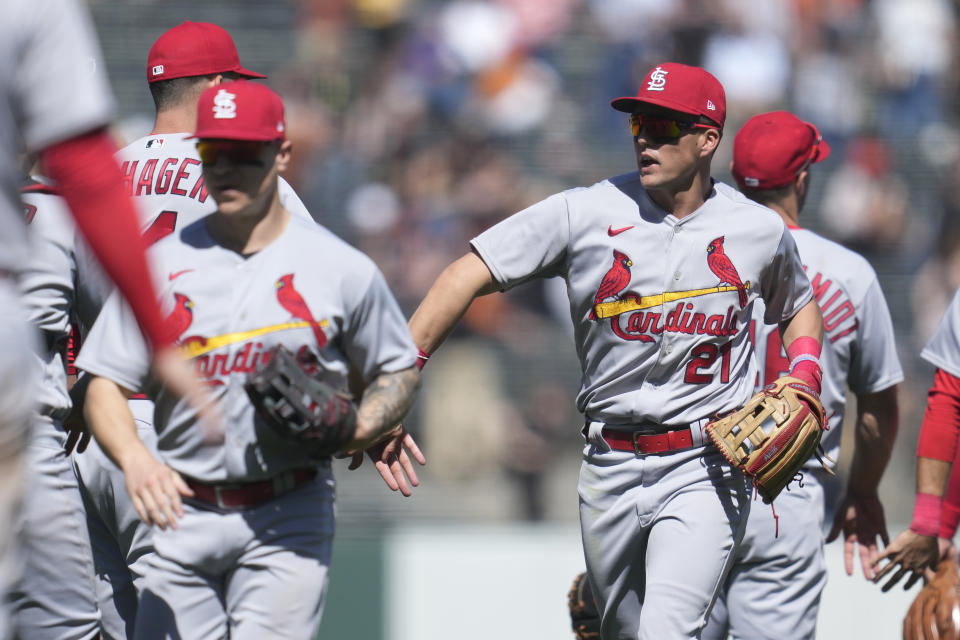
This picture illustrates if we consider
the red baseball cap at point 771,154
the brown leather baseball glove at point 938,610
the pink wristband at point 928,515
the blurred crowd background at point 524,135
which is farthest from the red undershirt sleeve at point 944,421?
the blurred crowd background at point 524,135

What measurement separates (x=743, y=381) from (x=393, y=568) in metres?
3.96

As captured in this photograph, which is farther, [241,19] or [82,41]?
[241,19]

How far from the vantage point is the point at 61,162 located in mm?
2842

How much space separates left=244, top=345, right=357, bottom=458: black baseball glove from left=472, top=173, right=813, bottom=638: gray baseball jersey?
1202 mm

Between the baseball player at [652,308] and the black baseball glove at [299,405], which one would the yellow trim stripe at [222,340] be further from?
the baseball player at [652,308]

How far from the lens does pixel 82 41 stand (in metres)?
2.87

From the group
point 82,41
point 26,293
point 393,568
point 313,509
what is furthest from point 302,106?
point 82,41

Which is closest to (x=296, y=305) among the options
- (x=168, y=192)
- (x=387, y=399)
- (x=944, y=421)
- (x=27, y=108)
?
(x=387, y=399)

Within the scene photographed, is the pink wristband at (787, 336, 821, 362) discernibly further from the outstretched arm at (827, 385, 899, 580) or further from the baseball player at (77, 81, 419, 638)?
the baseball player at (77, 81, 419, 638)

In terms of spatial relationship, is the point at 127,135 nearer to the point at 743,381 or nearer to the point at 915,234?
the point at 915,234

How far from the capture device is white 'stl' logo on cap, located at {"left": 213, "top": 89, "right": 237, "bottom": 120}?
4.02 meters

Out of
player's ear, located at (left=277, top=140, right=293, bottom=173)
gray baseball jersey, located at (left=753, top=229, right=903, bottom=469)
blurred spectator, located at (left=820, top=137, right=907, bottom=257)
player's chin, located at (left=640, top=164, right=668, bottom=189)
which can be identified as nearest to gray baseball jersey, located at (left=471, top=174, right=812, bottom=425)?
player's chin, located at (left=640, top=164, right=668, bottom=189)

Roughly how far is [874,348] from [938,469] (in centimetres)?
57

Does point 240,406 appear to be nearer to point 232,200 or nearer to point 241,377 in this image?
point 241,377
